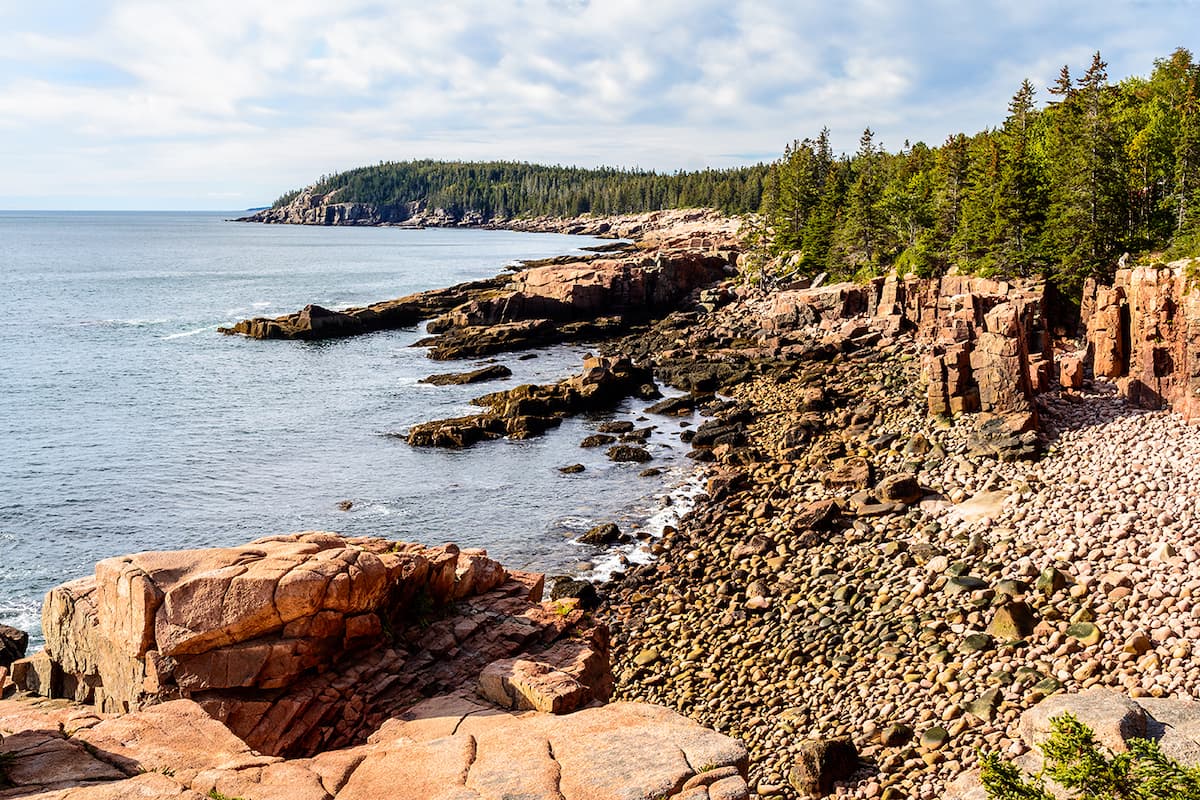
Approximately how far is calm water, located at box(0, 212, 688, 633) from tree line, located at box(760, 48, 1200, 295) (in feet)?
94.9

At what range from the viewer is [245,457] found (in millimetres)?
45312

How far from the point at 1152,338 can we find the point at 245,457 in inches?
1862

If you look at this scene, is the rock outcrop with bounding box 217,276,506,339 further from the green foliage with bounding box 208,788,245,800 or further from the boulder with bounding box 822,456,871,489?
the green foliage with bounding box 208,788,245,800

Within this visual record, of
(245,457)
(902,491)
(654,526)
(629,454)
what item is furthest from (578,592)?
(245,457)

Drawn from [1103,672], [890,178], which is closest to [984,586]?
[1103,672]

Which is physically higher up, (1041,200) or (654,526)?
(1041,200)

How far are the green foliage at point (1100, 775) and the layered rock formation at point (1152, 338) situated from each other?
27.7m

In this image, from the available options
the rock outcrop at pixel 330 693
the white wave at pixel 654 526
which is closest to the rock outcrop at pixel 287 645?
the rock outcrop at pixel 330 693

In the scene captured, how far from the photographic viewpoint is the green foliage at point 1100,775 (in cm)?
934

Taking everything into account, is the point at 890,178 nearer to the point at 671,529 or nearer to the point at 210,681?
the point at 671,529

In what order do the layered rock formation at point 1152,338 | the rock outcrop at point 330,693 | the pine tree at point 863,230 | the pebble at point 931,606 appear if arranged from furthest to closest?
the pine tree at point 863,230
the layered rock formation at point 1152,338
the pebble at point 931,606
the rock outcrop at point 330,693

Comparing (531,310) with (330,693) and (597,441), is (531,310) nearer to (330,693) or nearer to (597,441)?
(597,441)

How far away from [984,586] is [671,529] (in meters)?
13.1

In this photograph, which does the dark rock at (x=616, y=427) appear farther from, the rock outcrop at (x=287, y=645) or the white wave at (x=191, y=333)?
the white wave at (x=191, y=333)
